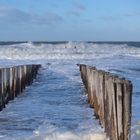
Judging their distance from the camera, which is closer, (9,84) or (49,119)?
(49,119)

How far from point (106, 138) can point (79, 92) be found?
7810 mm

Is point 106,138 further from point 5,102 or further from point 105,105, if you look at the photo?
point 5,102

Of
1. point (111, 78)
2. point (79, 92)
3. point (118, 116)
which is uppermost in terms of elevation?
point (111, 78)

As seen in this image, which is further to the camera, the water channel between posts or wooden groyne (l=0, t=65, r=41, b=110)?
wooden groyne (l=0, t=65, r=41, b=110)

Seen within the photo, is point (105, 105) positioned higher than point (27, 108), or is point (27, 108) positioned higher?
point (105, 105)

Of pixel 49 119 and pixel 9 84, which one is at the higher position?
pixel 9 84

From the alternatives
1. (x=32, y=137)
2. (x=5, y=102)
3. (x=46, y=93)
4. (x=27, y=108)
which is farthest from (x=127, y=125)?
(x=46, y=93)

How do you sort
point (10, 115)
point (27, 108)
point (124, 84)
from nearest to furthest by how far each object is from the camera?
1. point (124, 84)
2. point (10, 115)
3. point (27, 108)

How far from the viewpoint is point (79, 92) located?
15.1m

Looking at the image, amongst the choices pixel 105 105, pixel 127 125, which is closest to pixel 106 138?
pixel 105 105

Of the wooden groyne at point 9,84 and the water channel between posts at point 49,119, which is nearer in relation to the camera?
the water channel between posts at point 49,119

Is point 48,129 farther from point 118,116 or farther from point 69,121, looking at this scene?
point 118,116

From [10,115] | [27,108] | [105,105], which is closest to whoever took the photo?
[105,105]

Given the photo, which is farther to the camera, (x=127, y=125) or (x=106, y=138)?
(x=106, y=138)
